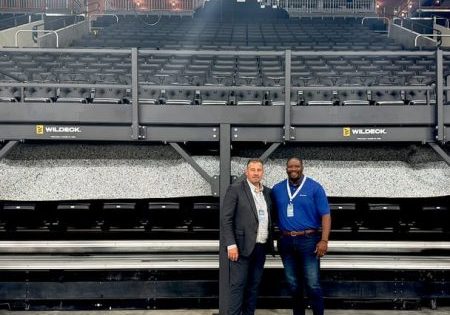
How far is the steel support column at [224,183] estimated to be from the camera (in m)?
6.72

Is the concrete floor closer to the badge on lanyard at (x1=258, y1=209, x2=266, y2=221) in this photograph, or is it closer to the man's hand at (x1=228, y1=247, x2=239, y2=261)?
the man's hand at (x1=228, y1=247, x2=239, y2=261)

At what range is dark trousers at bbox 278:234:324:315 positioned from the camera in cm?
616

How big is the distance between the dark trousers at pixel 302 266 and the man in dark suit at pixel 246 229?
188 millimetres

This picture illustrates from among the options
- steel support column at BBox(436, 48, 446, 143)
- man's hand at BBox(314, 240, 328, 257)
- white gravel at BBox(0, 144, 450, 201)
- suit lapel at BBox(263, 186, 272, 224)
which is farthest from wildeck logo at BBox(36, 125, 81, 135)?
steel support column at BBox(436, 48, 446, 143)

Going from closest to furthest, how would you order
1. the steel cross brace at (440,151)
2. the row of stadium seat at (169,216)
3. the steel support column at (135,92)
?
the steel support column at (135,92), the steel cross brace at (440,151), the row of stadium seat at (169,216)

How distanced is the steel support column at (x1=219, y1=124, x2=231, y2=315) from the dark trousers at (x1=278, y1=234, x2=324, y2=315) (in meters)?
0.73

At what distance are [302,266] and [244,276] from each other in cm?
56

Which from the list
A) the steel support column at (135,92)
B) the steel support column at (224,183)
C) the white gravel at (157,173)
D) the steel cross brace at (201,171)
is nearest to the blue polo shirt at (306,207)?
the steel support column at (224,183)

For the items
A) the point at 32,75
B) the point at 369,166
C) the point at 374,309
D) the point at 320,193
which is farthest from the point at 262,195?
the point at 32,75

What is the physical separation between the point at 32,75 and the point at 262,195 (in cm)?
548

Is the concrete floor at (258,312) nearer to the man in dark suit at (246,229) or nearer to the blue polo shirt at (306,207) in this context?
the man in dark suit at (246,229)

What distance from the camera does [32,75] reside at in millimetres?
10219

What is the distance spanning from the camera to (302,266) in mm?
6234

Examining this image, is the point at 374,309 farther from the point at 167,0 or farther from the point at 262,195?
the point at 167,0
